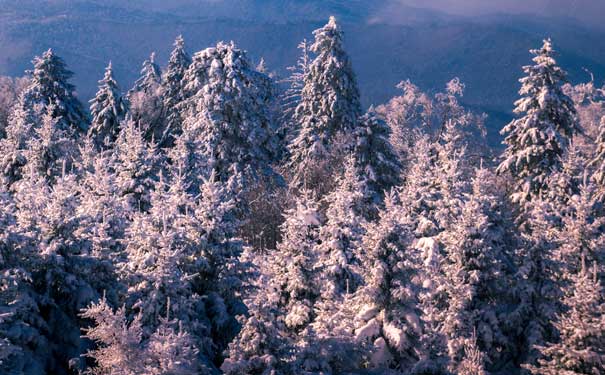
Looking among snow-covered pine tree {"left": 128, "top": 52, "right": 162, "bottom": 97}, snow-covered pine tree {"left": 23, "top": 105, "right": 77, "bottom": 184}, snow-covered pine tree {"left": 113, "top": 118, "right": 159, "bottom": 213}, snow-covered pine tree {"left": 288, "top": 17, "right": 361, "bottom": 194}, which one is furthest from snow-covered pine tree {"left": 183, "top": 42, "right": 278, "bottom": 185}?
snow-covered pine tree {"left": 128, "top": 52, "right": 162, "bottom": 97}

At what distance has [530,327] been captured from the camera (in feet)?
63.0

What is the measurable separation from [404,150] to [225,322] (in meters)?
34.5

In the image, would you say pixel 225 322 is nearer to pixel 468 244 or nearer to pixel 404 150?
pixel 468 244

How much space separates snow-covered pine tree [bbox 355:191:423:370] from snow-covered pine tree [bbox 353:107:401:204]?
52.9ft

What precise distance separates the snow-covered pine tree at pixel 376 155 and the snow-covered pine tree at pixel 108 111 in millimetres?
18332

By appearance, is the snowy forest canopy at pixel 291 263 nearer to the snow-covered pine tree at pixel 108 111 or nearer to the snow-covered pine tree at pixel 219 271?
the snow-covered pine tree at pixel 219 271

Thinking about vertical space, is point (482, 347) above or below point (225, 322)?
below

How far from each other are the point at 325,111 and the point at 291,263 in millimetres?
21631

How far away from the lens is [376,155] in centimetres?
3272

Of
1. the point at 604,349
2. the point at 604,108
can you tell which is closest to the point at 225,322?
the point at 604,349

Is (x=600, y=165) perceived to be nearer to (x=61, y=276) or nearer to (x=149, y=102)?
(x=61, y=276)

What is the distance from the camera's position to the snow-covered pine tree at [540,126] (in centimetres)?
2800

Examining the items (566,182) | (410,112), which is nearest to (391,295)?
(566,182)

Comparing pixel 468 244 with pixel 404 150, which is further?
pixel 404 150
